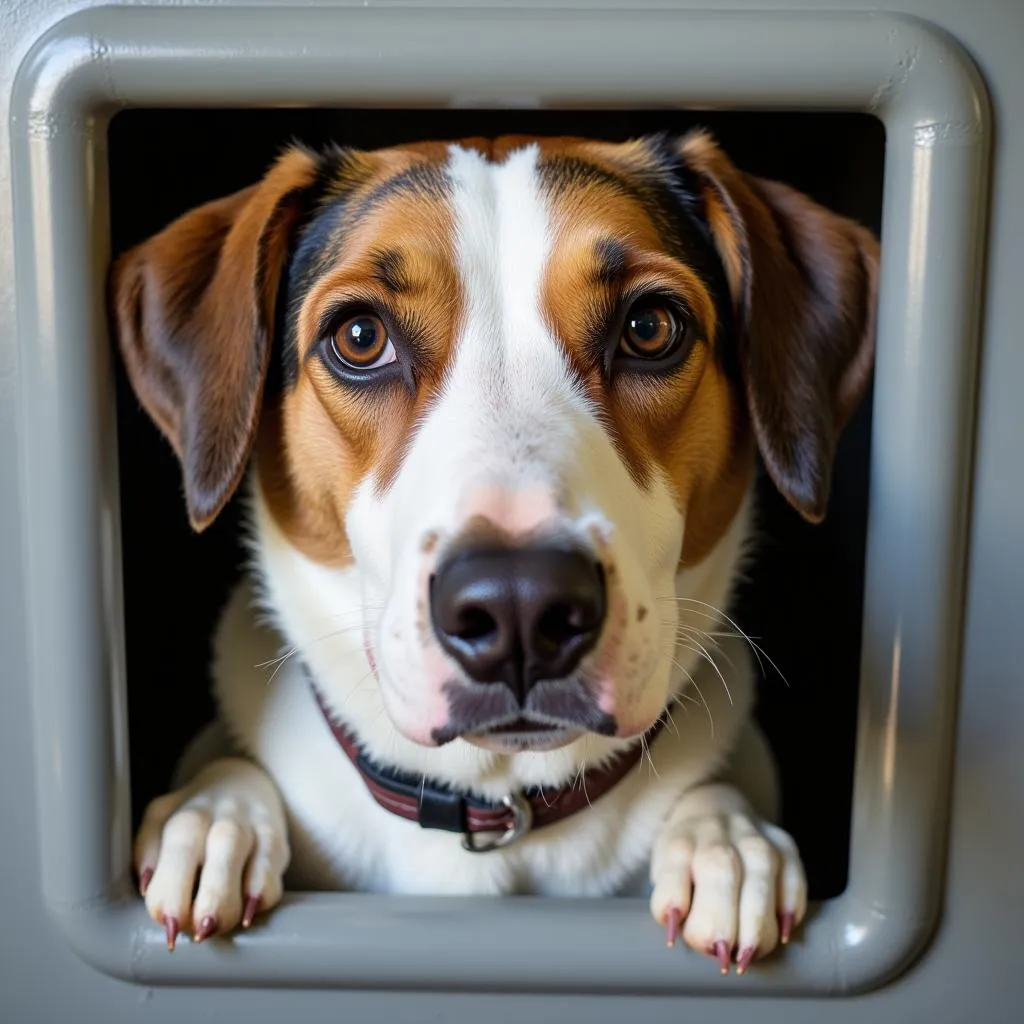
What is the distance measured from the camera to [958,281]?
4.44 ft

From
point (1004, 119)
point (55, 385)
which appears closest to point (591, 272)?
point (1004, 119)

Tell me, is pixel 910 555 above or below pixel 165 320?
below

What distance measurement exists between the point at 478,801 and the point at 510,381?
1.96 ft

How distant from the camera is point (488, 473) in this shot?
122 cm

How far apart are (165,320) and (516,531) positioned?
2.08 feet

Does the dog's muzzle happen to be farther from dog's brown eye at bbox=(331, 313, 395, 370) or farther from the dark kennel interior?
the dark kennel interior

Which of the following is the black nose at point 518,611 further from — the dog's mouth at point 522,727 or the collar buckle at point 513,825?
the collar buckle at point 513,825

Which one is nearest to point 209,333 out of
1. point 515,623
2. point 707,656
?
point 515,623

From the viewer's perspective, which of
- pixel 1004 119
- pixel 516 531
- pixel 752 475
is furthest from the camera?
pixel 752 475

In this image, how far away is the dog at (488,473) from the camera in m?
1.24

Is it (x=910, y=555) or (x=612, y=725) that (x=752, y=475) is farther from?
(x=612, y=725)

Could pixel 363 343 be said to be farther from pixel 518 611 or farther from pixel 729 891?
pixel 729 891

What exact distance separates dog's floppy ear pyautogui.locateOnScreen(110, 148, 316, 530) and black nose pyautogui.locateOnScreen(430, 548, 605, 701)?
49 centimetres

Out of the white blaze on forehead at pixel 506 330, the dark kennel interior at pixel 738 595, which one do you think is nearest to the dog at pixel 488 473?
the white blaze on forehead at pixel 506 330
